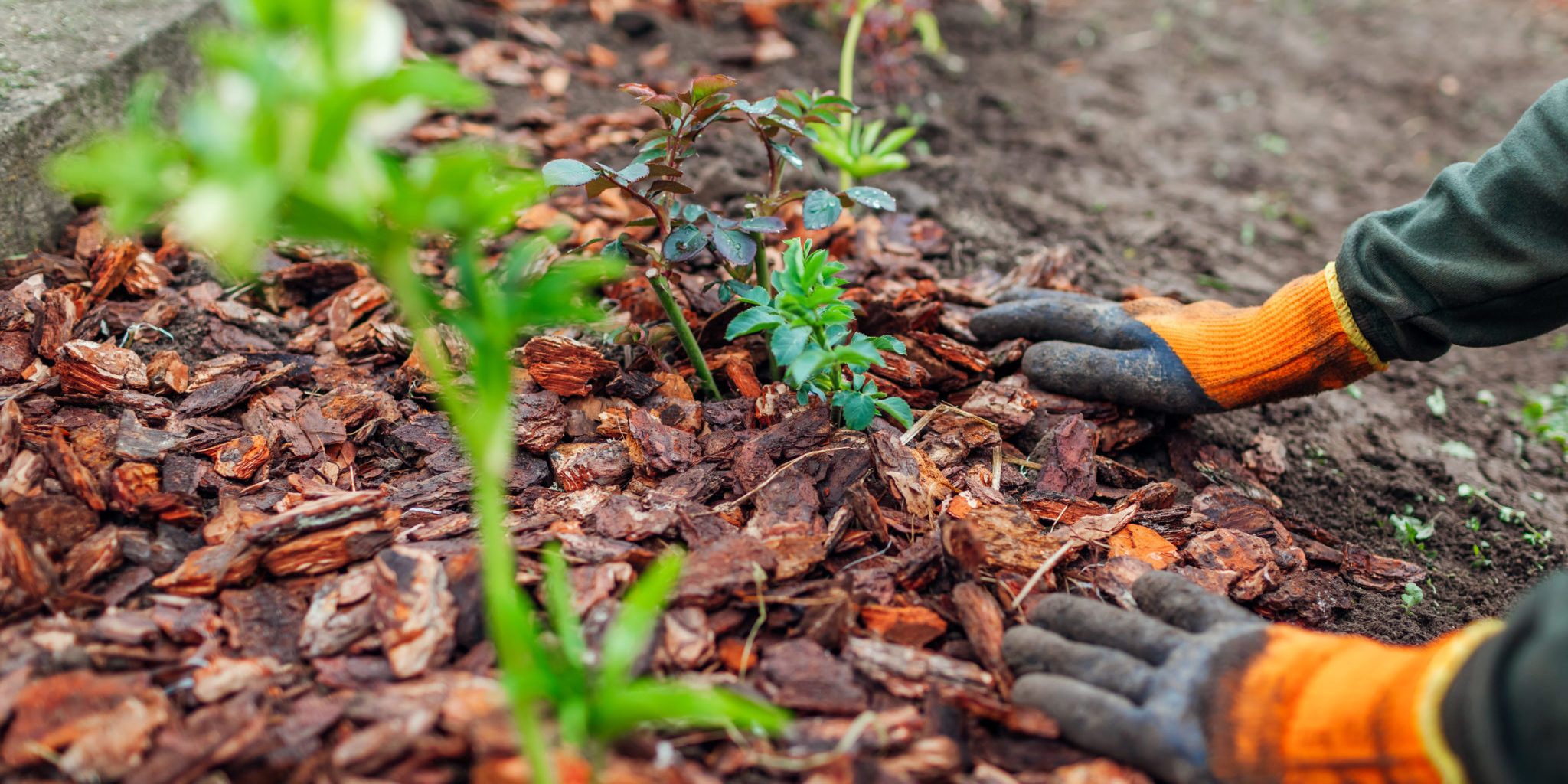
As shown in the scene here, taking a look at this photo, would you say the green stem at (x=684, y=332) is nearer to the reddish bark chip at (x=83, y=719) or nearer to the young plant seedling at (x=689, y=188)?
the young plant seedling at (x=689, y=188)

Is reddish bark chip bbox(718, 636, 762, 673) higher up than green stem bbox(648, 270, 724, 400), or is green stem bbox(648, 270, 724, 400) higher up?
green stem bbox(648, 270, 724, 400)

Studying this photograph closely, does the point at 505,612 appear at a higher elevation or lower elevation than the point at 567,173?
lower

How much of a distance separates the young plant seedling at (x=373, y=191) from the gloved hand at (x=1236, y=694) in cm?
57

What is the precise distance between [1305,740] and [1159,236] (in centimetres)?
231

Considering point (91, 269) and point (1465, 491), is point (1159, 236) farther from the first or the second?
point (91, 269)

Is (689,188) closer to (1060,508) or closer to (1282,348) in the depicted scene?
(1060,508)

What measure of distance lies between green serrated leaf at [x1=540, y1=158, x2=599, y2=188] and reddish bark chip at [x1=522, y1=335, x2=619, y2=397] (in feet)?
1.37

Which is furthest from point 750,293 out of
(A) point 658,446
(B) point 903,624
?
(B) point 903,624

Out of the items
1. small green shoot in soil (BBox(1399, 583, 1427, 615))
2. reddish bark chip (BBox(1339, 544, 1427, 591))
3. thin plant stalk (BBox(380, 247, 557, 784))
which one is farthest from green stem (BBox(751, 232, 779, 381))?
small green shoot in soil (BBox(1399, 583, 1427, 615))

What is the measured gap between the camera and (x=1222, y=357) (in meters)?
2.05

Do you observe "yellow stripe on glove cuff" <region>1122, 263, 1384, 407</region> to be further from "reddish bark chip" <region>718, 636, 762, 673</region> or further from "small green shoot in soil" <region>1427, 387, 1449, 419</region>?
"reddish bark chip" <region>718, 636, 762, 673</region>

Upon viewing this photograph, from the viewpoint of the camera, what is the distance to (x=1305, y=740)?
1.11 meters

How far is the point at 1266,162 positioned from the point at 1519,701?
3.36 metres

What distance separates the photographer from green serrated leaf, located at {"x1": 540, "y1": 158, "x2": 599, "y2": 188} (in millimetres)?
1526
